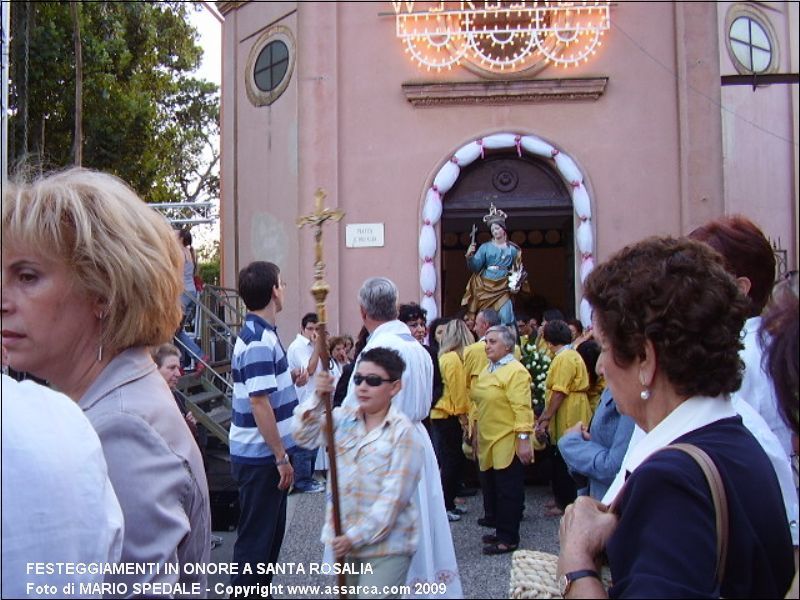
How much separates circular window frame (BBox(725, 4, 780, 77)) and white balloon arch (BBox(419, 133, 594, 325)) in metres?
2.85

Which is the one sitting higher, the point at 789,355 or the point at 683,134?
the point at 683,134

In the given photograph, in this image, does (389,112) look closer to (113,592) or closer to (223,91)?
(223,91)

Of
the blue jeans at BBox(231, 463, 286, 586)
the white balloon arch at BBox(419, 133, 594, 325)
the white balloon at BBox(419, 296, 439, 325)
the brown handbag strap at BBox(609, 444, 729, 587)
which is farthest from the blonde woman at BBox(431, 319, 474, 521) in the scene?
the brown handbag strap at BBox(609, 444, 729, 587)

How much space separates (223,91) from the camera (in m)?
13.6

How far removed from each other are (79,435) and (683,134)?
37.1ft

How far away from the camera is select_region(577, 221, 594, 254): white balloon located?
1128 cm

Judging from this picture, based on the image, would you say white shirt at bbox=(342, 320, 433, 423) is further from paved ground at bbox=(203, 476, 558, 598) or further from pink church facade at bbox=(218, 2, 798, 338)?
pink church facade at bbox=(218, 2, 798, 338)

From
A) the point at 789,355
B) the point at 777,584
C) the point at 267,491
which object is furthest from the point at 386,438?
the point at 789,355

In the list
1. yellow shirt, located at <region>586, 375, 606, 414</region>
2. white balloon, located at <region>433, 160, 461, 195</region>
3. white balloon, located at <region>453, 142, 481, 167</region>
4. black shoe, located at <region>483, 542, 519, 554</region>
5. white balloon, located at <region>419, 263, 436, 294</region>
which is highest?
white balloon, located at <region>453, 142, 481, 167</region>

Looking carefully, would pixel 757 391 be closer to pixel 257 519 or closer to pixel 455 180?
pixel 257 519

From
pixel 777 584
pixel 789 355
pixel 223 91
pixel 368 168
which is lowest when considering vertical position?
pixel 777 584

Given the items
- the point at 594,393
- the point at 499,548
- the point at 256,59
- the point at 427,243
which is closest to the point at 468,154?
the point at 427,243

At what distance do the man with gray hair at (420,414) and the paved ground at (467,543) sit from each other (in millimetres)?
994

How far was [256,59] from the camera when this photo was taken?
13.0 metres
